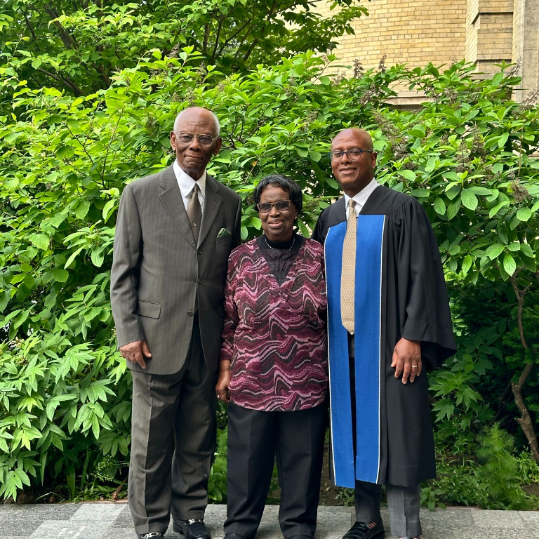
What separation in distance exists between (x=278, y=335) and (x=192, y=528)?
114 cm

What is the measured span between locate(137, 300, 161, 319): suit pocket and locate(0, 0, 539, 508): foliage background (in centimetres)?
67

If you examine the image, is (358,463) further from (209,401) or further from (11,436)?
(11,436)

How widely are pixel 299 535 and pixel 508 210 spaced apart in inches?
80.6

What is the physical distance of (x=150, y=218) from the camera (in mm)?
3746

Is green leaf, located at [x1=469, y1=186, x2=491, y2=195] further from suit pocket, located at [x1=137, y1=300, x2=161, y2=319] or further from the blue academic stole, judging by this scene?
suit pocket, located at [x1=137, y1=300, x2=161, y2=319]

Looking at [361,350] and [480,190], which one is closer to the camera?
[361,350]

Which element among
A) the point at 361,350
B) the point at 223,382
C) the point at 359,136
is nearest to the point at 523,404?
the point at 361,350

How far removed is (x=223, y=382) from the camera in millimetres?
3822

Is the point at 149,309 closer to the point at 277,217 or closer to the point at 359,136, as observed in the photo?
the point at 277,217

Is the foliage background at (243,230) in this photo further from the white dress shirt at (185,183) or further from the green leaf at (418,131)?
the white dress shirt at (185,183)

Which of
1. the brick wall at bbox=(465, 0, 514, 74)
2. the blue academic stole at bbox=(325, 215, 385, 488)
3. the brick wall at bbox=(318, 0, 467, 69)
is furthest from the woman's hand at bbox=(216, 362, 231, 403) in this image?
the brick wall at bbox=(318, 0, 467, 69)

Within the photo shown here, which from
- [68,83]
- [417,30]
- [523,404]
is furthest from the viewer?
[417,30]

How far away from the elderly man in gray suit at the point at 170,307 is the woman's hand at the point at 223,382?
5 centimetres

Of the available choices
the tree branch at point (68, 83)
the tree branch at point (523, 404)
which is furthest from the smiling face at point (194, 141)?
the tree branch at point (68, 83)
